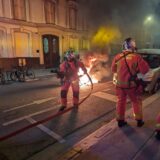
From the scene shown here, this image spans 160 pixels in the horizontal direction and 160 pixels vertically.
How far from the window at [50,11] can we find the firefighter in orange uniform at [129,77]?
48.2 ft

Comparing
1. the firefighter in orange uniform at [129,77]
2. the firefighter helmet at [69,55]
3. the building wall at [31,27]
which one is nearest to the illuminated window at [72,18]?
the building wall at [31,27]

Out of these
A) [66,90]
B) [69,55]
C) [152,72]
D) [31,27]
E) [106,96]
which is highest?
[31,27]

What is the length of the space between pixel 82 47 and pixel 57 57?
4.76m

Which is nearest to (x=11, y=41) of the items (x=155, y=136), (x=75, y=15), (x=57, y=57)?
(x=57, y=57)

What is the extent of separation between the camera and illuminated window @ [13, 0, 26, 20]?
1494 centimetres

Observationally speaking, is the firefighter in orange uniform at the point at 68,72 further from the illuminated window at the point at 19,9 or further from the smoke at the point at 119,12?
the smoke at the point at 119,12

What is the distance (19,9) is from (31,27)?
1.63 m

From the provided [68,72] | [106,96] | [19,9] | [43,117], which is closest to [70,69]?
[68,72]

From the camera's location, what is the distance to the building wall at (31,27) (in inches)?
567

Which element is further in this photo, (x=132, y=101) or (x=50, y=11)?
(x=50, y=11)

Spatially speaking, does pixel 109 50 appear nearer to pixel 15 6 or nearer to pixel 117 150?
pixel 15 6

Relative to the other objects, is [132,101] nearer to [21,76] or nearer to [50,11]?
[21,76]

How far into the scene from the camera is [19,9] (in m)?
15.2

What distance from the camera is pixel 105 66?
42.4 feet
